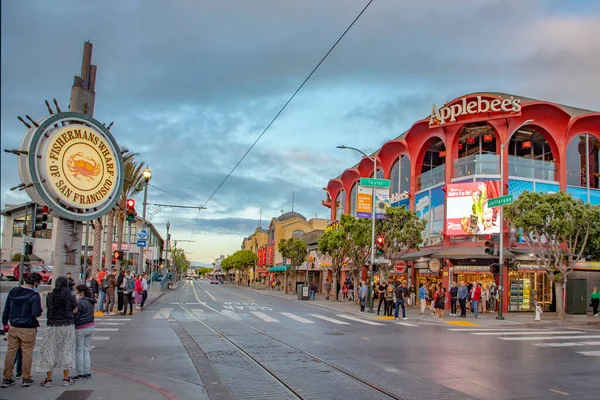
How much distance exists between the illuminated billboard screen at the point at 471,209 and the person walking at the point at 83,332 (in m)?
26.8

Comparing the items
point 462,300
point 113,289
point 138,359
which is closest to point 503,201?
point 462,300

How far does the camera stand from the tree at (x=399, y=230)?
31.3m

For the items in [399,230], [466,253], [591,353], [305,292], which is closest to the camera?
[591,353]

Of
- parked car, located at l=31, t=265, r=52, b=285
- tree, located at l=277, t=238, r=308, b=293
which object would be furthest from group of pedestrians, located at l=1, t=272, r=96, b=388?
tree, located at l=277, t=238, r=308, b=293

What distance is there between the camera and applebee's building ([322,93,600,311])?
105 feet

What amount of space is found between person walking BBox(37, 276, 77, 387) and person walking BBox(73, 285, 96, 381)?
1.05 feet

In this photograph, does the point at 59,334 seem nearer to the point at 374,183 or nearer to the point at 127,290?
the point at 127,290

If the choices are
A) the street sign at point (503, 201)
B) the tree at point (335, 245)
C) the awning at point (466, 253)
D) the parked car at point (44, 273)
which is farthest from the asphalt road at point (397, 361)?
the parked car at point (44, 273)

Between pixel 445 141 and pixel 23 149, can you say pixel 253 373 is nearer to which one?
pixel 23 149

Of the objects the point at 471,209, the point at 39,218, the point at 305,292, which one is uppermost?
the point at 471,209

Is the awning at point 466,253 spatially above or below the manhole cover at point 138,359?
above

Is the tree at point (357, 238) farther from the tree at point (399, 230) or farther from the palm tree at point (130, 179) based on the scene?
the palm tree at point (130, 179)

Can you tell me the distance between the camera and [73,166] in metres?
10.8

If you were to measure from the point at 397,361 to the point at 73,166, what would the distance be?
8377 mm
